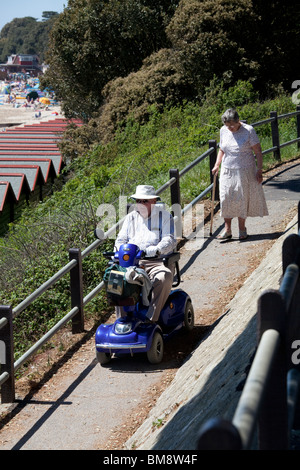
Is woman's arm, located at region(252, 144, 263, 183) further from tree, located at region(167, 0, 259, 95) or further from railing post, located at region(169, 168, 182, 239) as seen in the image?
tree, located at region(167, 0, 259, 95)

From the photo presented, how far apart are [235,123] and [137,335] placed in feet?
A: 12.1

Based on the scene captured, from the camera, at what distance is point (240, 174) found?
9555mm

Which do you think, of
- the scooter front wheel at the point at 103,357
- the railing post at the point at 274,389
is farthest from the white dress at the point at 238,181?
the railing post at the point at 274,389

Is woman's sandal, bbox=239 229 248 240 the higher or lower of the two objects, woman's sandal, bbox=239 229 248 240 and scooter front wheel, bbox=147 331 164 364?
the higher

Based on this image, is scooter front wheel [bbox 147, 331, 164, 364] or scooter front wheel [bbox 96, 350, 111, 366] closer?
scooter front wheel [bbox 147, 331, 164, 364]

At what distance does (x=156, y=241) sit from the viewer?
6926 millimetres

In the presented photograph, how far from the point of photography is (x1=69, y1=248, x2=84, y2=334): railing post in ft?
25.5

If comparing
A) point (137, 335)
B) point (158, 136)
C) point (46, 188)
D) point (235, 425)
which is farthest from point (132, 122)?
point (235, 425)

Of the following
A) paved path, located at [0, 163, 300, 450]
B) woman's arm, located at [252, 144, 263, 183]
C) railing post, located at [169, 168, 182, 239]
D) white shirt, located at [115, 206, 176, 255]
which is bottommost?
paved path, located at [0, 163, 300, 450]

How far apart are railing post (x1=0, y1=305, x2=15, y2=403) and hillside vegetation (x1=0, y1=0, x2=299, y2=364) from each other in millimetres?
1870

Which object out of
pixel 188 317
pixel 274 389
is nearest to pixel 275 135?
pixel 188 317

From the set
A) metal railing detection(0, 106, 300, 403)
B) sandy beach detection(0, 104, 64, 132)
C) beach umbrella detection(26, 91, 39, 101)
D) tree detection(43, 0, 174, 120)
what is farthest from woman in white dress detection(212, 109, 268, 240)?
beach umbrella detection(26, 91, 39, 101)

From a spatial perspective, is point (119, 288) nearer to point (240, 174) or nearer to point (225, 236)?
point (240, 174)

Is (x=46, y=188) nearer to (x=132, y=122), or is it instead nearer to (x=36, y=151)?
(x=36, y=151)
